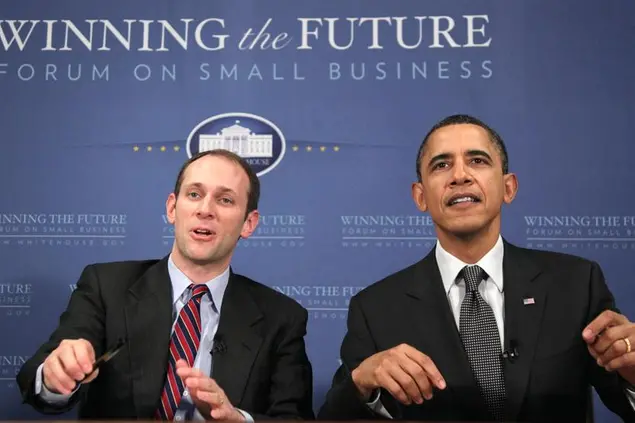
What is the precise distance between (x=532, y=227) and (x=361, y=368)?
3.63 ft

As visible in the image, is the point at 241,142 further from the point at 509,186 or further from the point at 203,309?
the point at 509,186

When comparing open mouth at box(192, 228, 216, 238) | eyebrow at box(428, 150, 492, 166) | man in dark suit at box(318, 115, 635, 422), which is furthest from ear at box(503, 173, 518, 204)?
open mouth at box(192, 228, 216, 238)

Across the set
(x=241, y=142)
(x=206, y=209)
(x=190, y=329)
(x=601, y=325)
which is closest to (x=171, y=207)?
(x=206, y=209)

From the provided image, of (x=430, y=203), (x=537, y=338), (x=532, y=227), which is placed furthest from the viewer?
(x=532, y=227)

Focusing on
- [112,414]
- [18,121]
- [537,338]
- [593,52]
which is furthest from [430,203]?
[18,121]

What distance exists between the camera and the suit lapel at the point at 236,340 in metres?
2.36

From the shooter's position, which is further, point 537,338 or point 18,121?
point 18,121

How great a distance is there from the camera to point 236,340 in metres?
2.42

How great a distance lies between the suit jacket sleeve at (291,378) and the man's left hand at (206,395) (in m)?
0.25

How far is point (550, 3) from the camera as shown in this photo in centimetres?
301

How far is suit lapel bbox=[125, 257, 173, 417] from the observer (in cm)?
233

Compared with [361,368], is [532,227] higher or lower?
higher

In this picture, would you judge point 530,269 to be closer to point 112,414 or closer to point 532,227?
point 532,227

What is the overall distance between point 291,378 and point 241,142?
106cm
